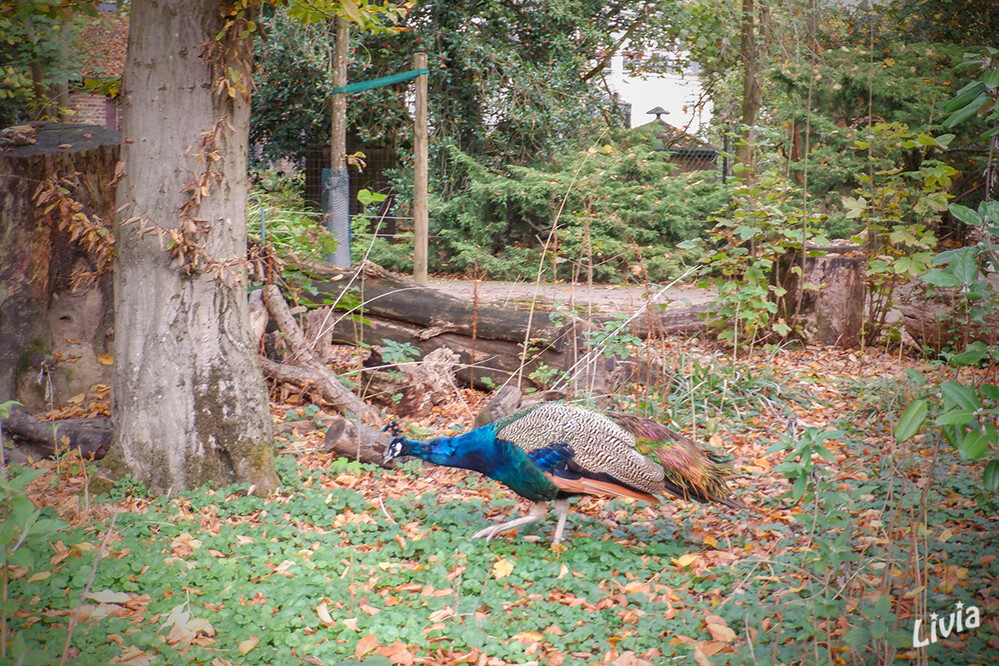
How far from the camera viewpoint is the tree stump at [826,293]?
7402 millimetres

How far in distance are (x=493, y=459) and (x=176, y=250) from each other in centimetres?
198

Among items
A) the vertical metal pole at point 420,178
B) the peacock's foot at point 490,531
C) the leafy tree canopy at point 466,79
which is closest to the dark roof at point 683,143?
the leafy tree canopy at point 466,79

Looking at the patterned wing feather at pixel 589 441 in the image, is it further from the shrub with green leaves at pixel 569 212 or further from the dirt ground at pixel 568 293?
the shrub with green leaves at pixel 569 212

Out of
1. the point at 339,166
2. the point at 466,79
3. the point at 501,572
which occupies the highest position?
the point at 466,79

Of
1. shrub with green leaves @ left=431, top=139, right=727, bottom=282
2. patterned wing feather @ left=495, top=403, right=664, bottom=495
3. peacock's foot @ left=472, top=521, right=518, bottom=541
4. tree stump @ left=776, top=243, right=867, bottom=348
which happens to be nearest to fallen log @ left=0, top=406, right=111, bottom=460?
peacock's foot @ left=472, top=521, right=518, bottom=541

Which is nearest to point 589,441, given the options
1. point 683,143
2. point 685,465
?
point 685,465

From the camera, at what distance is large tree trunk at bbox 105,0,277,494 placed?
430 cm

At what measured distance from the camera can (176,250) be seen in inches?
171

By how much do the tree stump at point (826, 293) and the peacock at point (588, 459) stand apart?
12.6 feet

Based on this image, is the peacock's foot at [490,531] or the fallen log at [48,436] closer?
the peacock's foot at [490,531]

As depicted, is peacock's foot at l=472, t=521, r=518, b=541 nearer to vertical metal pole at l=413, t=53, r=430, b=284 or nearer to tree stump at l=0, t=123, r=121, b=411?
tree stump at l=0, t=123, r=121, b=411

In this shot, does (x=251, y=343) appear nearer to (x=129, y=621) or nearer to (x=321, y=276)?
(x=129, y=621)

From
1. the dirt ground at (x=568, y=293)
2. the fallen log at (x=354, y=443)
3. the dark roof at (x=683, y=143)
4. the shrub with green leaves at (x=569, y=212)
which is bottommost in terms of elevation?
the fallen log at (x=354, y=443)

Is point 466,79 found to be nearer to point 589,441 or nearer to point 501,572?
point 589,441
